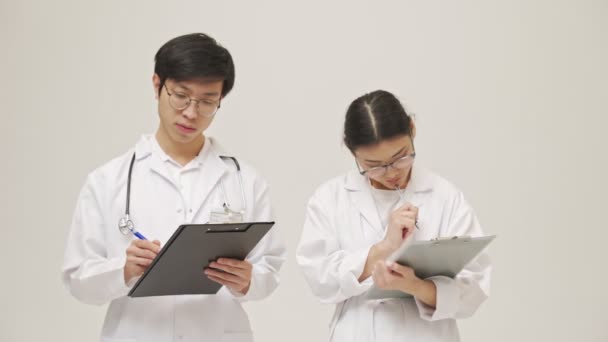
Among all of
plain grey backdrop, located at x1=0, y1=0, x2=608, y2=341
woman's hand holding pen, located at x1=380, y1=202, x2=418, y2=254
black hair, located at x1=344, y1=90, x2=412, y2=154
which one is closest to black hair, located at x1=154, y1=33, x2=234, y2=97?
black hair, located at x1=344, y1=90, x2=412, y2=154

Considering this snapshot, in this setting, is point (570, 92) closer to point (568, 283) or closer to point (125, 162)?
point (568, 283)

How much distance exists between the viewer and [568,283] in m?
3.40

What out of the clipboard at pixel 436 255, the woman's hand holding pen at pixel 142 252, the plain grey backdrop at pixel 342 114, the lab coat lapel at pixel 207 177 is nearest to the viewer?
the clipboard at pixel 436 255

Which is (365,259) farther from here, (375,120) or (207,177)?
(207,177)

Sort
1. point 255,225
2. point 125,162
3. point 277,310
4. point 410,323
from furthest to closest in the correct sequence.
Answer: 1. point 277,310
2. point 125,162
3. point 410,323
4. point 255,225

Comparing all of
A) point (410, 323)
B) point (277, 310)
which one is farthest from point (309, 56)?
point (410, 323)

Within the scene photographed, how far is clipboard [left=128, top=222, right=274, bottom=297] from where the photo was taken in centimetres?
179

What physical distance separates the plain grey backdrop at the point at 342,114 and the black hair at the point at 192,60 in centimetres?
122

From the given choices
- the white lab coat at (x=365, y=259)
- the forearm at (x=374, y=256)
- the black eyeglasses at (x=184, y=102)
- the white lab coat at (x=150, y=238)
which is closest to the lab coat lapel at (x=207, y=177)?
the white lab coat at (x=150, y=238)

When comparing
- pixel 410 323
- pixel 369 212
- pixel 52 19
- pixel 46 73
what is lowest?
pixel 410 323

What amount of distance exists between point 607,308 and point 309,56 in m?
1.66

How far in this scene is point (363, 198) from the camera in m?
2.13

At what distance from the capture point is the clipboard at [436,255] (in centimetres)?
178

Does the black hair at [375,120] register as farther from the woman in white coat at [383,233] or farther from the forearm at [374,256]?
the forearm at [374,256]
